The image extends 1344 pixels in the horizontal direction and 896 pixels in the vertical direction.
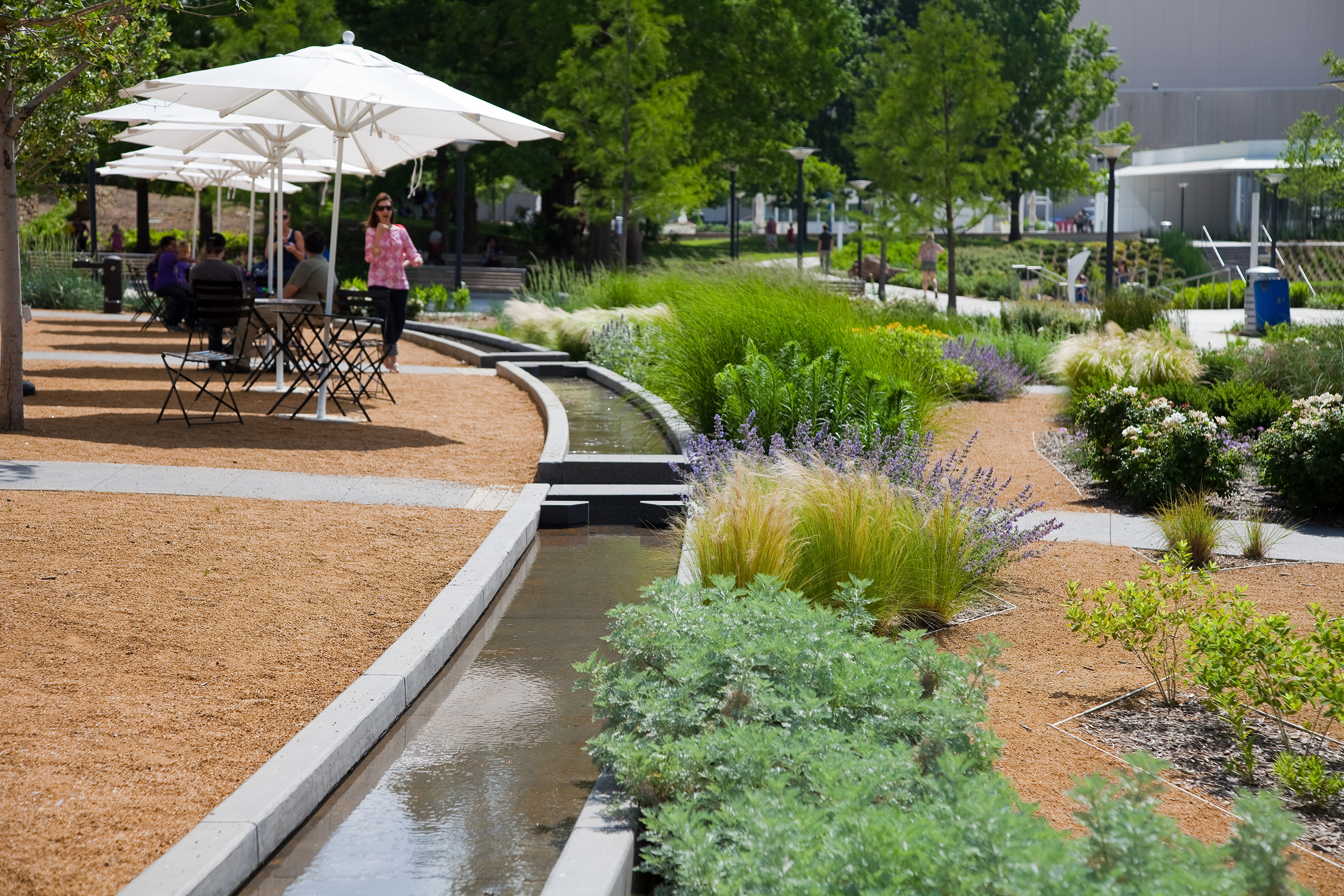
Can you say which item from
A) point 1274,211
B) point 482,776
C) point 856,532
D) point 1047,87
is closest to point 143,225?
point 1274,211

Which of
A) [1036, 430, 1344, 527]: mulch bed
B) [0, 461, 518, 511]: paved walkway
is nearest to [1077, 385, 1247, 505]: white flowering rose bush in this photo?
[1036, 430, 1344, 527]: mulch bed

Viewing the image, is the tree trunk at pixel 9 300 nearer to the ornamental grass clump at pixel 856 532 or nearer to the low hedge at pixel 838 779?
the ornamental grass clump at pixel 856 532

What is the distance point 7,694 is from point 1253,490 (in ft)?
28.0

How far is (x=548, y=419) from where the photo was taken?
34.9 ft

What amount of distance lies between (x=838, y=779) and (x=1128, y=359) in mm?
10303

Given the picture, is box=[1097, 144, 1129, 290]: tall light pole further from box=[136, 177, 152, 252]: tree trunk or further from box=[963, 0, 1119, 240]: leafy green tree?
box=[963, 0, 1119, 240]: leafy green tree

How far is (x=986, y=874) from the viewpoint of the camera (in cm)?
230

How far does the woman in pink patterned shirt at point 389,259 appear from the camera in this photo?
42.9ft

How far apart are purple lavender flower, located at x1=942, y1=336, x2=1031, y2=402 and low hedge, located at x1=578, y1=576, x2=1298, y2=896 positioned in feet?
33.9

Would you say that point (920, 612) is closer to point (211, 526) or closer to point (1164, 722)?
point (1164, 722)

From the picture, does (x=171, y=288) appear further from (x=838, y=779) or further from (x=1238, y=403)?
(x=838, y=779)

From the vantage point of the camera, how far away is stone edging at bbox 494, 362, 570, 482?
8.16 metres

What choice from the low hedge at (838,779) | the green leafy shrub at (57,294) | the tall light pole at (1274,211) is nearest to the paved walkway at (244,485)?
the low hedge at (838,779)

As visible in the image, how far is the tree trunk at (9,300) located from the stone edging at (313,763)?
5277 millimetres
